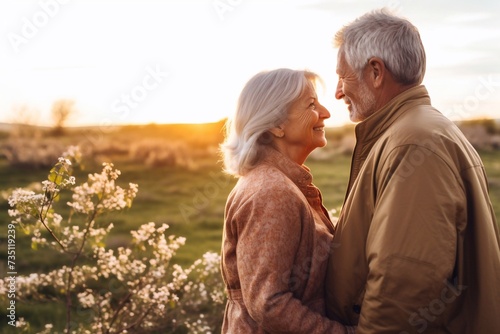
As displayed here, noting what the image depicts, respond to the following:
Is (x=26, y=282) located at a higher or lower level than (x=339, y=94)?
lower

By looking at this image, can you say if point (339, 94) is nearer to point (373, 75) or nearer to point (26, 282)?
point (373, 75)

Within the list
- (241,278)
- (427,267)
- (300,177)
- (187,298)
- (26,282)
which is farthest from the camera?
(187,298)

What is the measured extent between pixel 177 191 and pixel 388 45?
9.66m

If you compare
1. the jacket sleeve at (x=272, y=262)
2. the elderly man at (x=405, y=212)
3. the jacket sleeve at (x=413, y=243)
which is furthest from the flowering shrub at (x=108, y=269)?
the jacket sleeve at (x=413, y=243)

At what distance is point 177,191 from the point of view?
12.2m

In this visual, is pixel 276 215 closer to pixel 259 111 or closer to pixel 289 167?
pixel 289 167

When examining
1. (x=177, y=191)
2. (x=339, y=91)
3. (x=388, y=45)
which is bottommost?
(x=177, y=191)

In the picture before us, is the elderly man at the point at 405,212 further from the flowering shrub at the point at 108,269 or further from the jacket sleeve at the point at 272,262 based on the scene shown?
the flowering shrub at the point at 108,269

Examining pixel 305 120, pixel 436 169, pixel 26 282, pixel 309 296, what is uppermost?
pixel 305 120

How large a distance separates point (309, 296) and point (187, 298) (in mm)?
3089

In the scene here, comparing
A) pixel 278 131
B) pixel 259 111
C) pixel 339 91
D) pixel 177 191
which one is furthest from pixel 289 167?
pixel 177 191

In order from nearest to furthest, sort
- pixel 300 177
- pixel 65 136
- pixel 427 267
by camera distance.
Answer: pixel 427 267 < pixel 300 177 < pixel 65 136

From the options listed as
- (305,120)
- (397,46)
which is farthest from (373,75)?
(305,120)

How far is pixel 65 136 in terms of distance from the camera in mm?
13070
